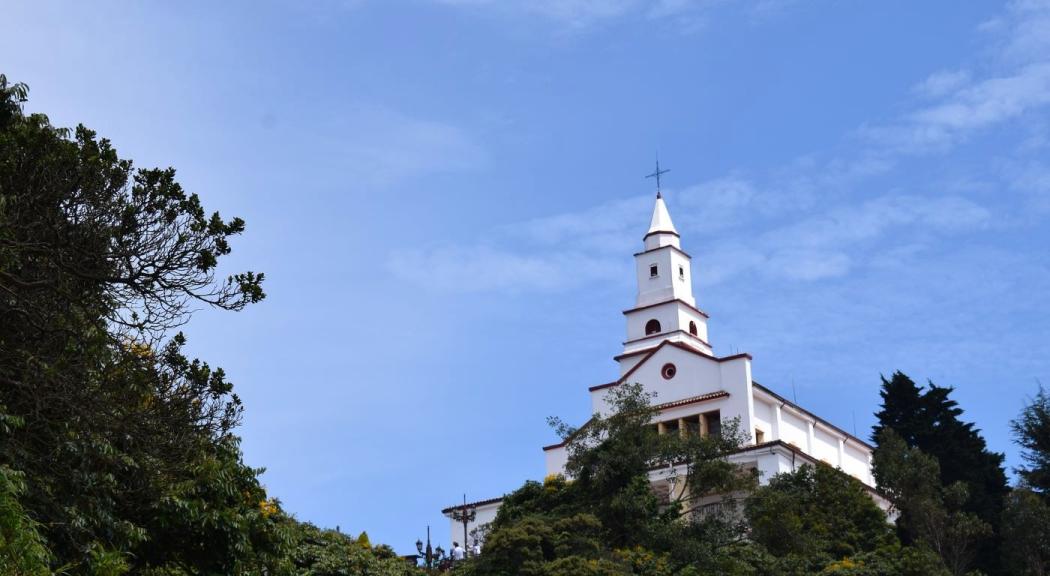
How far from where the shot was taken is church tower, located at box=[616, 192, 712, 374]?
5716 cm

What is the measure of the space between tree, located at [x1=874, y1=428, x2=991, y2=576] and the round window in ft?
36.1

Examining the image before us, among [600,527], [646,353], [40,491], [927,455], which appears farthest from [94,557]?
[646,353]

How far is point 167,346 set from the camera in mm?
20719

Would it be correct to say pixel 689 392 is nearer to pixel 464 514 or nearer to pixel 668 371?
pixel 668 371

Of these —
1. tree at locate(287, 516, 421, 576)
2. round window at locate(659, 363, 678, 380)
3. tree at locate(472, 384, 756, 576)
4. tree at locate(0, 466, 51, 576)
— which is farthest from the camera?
round window at locate(659, 363, 678, 380)

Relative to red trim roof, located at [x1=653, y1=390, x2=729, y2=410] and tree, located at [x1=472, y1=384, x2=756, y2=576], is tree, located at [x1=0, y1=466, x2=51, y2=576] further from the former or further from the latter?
red trim roof, located at [x1=653, y1=390, x2=729, y2=410]

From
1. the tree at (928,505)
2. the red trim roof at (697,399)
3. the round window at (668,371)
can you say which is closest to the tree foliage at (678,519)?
the tree at (928,505)

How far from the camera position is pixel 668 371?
54031 millimetres

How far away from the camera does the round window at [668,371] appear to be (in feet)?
177

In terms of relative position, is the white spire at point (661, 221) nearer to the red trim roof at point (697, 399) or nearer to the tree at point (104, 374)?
the red trim roof at point (697, 399)

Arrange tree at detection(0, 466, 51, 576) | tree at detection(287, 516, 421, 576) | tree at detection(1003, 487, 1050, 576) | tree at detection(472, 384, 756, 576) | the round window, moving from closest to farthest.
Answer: tree at detection(0, 466, 51, 576)
tree at detection(287, 516, 421, 576)
tree at detection(472, 384, 756, 576)
tree at detection(1003, 487, 1050, 576)
the round window

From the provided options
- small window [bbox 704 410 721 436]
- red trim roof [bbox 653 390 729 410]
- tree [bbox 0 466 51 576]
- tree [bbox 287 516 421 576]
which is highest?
red trim roof [bbox 653 390 729 410]

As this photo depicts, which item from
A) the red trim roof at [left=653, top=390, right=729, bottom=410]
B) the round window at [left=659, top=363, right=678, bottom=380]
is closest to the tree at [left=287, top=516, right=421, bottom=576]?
the red trim roof at [left=653, top=390, right=729, bottom=410]

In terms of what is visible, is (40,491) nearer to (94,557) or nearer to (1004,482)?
(94,557)
